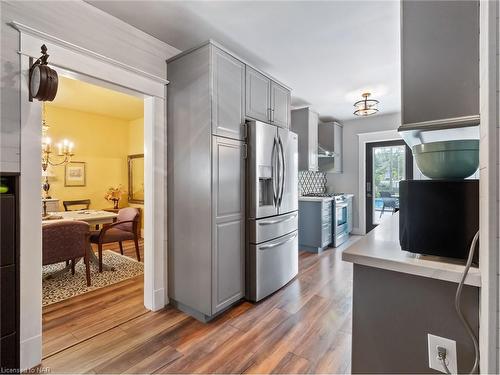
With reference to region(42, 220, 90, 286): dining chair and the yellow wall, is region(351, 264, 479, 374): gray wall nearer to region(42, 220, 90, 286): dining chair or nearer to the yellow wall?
region(42, 220, 90, 286): dining chair

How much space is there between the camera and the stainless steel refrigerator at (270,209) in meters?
2.51

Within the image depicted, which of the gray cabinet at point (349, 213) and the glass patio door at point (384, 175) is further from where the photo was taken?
the gray cabinet at point (349, 213)

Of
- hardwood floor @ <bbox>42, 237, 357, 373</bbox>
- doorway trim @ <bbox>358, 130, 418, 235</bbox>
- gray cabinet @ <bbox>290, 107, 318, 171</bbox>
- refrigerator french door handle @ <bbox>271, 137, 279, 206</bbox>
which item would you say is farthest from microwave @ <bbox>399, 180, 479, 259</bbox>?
doorway trim @ <bbox>358, 130, 418, 235</bbox>

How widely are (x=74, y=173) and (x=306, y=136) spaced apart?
4.54 m

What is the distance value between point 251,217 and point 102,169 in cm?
434

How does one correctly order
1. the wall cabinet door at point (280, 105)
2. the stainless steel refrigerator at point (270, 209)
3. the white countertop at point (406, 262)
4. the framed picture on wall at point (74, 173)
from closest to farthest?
the white countertop at point (406, 262) < the stainless steel refrigerator at point (270, 209) < the wall cabinet door at point (280, 105) < the framed picture on wall at point (74, 173)

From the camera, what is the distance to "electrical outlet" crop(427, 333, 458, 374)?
84cm

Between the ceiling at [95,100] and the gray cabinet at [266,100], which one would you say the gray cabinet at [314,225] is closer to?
the gray cabinet at [266,100]

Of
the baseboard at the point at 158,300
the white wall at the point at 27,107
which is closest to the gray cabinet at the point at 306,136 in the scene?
the baseboard at the point at 158,300

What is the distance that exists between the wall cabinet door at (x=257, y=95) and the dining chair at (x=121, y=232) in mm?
2310

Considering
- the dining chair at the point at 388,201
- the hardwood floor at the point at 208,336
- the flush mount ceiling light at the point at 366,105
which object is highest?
the flush mount ceiling light at the point at 366,105

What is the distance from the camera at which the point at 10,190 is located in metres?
1.57

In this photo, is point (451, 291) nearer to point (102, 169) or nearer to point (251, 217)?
point (251, 217)

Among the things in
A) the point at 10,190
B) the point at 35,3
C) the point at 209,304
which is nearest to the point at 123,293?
the point at 209,304
